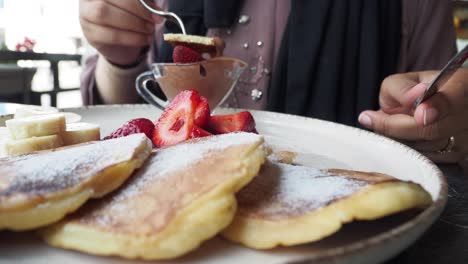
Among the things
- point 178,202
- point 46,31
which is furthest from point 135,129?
point 46,31

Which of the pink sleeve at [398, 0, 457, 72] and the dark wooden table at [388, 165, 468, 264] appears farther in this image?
the pink sleeve at [398, 0, 457, 72]

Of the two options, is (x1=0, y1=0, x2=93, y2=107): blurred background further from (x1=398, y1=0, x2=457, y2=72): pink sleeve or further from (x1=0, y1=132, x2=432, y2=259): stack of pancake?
(x1=0, y1=132, x2=432, y2=259): stack of pancake

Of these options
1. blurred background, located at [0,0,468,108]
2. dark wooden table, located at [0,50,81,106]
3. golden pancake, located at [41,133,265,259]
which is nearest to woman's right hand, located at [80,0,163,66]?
golden pancake, located at [41,133,265,259]

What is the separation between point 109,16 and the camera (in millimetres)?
1274

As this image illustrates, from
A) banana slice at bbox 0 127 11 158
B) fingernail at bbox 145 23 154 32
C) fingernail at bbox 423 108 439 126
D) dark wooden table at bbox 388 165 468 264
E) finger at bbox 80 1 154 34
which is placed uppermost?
finger at bbox 80 1 154 34

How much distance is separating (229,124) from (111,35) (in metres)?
0.71

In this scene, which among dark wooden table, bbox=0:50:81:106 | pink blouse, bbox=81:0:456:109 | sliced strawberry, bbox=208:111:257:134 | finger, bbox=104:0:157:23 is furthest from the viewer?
dark wooden table, bbox=0:50:81:106

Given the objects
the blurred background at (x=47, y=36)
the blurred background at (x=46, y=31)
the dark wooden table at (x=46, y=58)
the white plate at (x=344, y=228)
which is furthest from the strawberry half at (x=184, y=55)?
the blurred background at (x=46, y=31)

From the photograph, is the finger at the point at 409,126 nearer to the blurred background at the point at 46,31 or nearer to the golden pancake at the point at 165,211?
the golden pancake at the point at 165,211

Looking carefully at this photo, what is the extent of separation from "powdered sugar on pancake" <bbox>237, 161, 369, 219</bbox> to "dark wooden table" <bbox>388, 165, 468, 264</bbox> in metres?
0.10

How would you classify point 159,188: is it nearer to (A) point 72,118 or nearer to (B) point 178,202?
(B) point 178,202

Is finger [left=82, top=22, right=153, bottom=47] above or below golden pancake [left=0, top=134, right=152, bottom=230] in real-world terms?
above

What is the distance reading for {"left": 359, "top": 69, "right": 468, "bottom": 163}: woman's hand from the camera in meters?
0.88

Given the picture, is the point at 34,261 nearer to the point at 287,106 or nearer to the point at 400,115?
the point at 400,115
